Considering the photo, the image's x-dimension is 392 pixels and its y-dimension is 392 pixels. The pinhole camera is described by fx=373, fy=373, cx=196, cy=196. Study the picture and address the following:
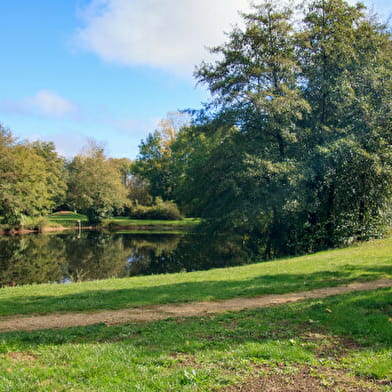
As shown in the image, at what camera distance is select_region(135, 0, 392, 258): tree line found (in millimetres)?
20922

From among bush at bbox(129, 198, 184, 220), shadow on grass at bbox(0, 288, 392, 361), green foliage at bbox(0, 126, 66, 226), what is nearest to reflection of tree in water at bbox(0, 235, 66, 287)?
green foliage at bbox(0, 126, 66, 226)

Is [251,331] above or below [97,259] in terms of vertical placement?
above

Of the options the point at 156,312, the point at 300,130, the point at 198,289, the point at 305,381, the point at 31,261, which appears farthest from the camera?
the point at 31,261

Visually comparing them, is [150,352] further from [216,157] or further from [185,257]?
[185,257]

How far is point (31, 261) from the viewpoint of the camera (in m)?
28.9

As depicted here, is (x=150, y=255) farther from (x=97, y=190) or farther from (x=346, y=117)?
(x=97, y=190)

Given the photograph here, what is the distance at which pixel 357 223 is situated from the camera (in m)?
24.1

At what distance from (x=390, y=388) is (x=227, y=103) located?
1945 cm

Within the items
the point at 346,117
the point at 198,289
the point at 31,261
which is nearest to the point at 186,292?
the point at 198,289

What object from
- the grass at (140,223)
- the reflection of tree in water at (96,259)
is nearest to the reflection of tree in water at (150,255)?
the reflection of tree in water at (96,259)

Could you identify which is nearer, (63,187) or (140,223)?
(140,223)

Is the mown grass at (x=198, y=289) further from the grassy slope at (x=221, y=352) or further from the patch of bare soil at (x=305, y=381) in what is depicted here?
the patch of bare soil at (x=305, y=381)

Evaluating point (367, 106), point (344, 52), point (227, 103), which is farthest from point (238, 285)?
point (344, 52)

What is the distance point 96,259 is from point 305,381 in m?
27.5
